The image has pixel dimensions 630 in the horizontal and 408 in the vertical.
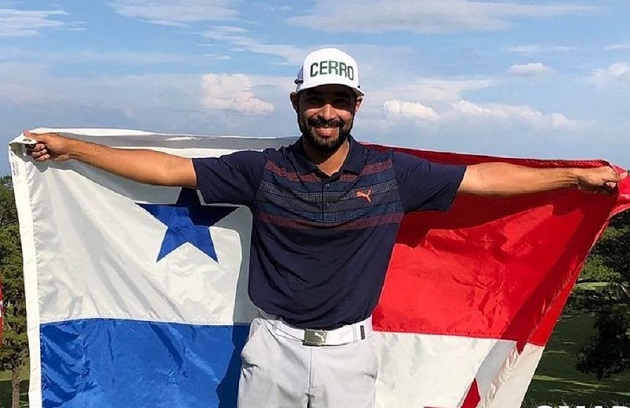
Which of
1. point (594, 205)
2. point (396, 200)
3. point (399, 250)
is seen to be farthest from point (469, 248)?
point (396, 200)

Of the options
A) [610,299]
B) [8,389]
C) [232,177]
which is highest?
[232,177]

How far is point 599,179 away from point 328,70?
1.75 m

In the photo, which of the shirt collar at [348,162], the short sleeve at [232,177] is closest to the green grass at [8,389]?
the short sleeve at [232,177]

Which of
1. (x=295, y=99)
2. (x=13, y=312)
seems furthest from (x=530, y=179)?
(x=13, y=312)

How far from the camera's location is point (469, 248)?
5188 mm

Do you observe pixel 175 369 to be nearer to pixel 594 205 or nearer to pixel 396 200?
pixel 396 200

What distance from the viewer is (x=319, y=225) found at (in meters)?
4.10

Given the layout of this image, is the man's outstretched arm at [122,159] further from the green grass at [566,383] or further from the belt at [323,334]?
the green grass at [566,383]

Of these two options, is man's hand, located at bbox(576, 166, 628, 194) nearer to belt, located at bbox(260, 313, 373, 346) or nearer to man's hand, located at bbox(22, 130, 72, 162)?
belt, located at bbox(260, 313, 373, 346)

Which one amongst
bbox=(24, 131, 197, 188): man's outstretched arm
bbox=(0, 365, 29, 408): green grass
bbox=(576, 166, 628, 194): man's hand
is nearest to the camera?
bbox=(24, 131, 197, 188): man's outstretched arm

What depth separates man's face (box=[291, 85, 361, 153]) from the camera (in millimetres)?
4043

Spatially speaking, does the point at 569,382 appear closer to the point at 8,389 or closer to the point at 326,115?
the point at 8,389

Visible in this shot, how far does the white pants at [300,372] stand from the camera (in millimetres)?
4172

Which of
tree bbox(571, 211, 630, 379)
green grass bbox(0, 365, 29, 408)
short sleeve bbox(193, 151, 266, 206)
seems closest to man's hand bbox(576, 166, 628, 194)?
short sleeve bbox(193, 151, 266, 206)
